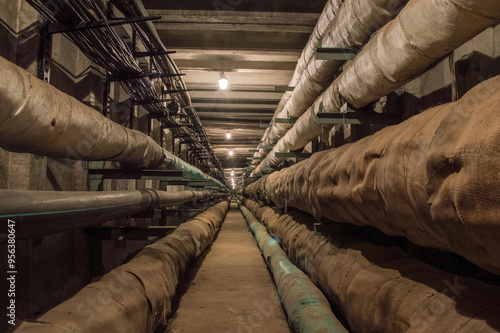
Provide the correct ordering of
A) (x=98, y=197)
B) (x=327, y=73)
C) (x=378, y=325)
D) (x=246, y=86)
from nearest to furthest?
(x=378, y=325), (x=98, y=197), (x=327, y=73), (x=246, y=86)

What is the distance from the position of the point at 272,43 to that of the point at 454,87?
13.0 ft

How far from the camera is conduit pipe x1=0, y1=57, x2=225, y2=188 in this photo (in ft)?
5.43

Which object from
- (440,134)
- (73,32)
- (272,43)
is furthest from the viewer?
(272,43)

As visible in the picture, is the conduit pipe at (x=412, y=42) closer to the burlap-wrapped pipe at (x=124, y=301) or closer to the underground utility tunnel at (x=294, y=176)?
the underground utility tunnel at (x=294, y=176)

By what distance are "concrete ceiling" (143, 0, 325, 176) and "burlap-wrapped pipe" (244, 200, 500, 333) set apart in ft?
11.8

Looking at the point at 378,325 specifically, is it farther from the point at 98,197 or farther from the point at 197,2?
the point at 197,2

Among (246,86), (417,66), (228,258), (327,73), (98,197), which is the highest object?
(246,86)

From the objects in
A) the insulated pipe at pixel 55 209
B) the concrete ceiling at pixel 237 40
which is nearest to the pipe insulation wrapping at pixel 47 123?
the insulated pipe at pixel 55 209

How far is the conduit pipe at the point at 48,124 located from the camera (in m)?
1.66

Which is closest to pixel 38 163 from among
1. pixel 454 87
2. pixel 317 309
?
pixel 317 309

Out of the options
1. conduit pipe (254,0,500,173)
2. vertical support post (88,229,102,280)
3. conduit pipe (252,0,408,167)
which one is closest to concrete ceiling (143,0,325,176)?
conduit pipe (252,0,408,167)

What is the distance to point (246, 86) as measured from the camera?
8133 millimetres

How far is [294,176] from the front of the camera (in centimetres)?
358

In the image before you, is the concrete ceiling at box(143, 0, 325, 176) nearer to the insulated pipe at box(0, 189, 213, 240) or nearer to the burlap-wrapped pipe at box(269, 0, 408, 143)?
the burlap-wrapped pipe at box(269, 0, 408, 143)
